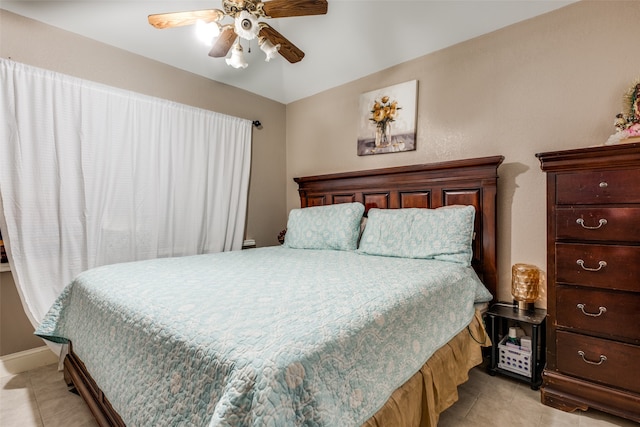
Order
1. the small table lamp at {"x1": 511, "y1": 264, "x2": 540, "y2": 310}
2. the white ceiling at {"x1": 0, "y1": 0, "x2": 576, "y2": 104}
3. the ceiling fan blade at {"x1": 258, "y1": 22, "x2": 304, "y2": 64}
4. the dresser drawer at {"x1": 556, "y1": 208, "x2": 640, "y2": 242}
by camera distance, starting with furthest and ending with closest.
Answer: the white ceiling at {"x1": 0, "y1": 0, "x2": 576, "y2": 104}
the small table lamp at {"x1": 511, "y1": 264, "x2": 540, "y2": 310}
the ceiling fan blade at {"x1": 258, "y1": 22, "x2": 304, "y2": 64}
the dresser drawer at {"x1": 556, "y1": 208, "x2": 640, "y2": 242}

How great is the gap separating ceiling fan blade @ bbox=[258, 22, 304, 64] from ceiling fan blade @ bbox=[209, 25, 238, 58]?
0.17 metres

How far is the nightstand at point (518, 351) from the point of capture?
1.81 metres

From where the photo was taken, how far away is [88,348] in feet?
4.53

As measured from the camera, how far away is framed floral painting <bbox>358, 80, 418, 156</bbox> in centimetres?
266

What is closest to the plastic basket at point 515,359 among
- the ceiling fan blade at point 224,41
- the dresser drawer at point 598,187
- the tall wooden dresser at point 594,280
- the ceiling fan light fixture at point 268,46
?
the tall wooden dresser at point 594,280

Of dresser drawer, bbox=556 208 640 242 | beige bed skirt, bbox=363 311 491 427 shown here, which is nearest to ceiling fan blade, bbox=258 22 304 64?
dresser drawer, bbox=556 208 640 242

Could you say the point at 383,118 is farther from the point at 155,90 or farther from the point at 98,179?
the point at 98,179

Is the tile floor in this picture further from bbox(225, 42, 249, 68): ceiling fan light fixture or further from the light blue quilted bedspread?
bbox(225, 42, 249, 68): ceiling fan light fixture

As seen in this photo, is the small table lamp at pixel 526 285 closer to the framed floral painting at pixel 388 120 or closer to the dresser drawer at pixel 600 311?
the dresser drawer at pixel 600 311

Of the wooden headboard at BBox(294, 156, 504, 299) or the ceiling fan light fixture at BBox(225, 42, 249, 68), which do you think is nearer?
the ceiling fan light fixture at BBox(225, 42, 249, 68)

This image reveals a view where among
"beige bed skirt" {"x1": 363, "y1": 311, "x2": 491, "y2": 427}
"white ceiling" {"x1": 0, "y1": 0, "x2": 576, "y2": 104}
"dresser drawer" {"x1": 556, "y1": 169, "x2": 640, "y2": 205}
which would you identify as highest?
"white ceiling" {"x1": 0, "y1": 0, "x2": 576, "y2": 104}

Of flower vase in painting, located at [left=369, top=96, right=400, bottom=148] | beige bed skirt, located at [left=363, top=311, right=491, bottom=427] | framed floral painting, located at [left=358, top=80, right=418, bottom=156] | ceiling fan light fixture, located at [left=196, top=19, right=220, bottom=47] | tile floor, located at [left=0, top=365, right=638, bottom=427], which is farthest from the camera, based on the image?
flower vase in painting, located at [left=369, top=96, right=400, bottom=148]

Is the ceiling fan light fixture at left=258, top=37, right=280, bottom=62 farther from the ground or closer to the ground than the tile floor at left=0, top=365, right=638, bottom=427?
farther from the ground

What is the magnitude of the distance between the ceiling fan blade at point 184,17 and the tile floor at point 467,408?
2219 millimetres
